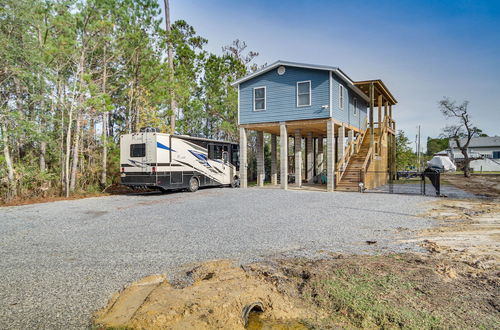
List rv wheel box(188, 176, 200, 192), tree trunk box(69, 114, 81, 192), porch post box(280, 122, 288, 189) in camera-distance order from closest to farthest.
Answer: tree trunk box(69, 114, 81, 192) < rv wheel box(188, 176, 200, 192) < porch post box(280, 122, 288, 189)

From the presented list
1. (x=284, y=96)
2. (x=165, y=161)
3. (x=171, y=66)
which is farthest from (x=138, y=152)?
(x=171, y=66)

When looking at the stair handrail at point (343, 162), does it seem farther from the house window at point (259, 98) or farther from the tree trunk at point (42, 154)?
the tree trunk at point (42, 154)

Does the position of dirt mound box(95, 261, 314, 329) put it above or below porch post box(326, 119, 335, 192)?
below

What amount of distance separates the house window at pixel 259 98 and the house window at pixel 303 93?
213cm

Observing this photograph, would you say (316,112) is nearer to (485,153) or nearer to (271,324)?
(271,324)

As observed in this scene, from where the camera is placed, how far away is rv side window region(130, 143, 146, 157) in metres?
14.4

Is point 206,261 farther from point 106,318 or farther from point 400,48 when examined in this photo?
point 400,48

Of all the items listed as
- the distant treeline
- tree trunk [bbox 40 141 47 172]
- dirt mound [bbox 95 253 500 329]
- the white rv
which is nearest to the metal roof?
the white rv

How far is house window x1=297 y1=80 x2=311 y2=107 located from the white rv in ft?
17.7

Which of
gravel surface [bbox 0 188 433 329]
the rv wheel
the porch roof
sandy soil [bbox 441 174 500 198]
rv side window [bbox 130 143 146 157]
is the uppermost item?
the porch roof

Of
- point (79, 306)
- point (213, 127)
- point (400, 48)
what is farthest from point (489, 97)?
point (79, 306)

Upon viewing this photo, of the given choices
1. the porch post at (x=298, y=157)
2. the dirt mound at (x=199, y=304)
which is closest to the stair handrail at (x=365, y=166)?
the porch post at (x=298, y=157)

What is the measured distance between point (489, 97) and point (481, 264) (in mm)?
35599

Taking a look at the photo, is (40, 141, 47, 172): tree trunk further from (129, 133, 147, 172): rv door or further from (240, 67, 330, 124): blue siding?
(240, 67, 330, 124): blue siding
